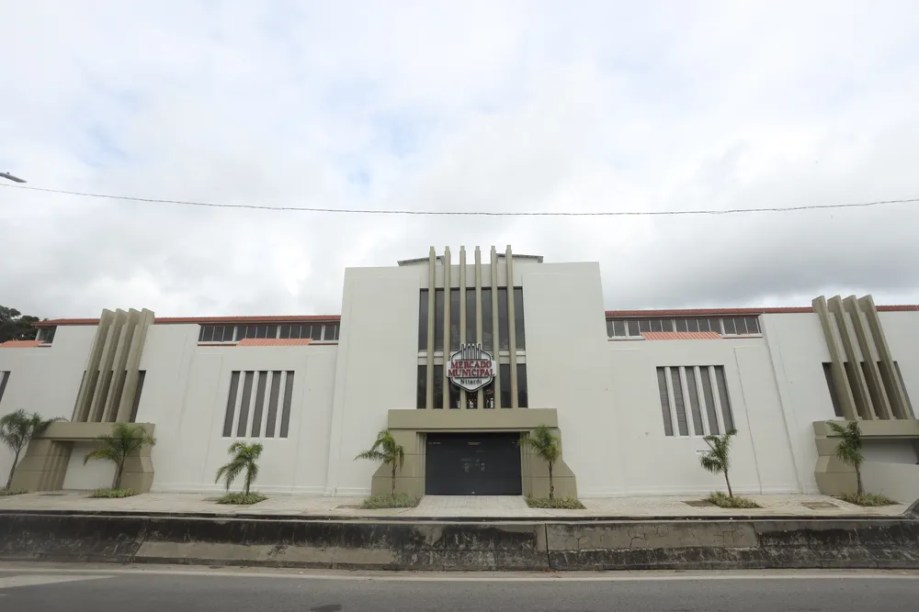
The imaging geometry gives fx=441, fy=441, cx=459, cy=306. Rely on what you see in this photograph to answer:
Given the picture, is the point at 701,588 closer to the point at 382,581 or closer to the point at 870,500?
the point at 382,581

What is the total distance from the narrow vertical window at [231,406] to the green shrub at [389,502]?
7.70 meters

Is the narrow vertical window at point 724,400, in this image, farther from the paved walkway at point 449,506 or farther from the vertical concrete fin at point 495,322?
the vertical concrete fin at point 495,322

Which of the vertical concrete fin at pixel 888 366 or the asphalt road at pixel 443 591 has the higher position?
the vertical concrete fin at pixel 888 366

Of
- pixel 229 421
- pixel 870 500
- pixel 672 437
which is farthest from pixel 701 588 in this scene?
pixel 229 421

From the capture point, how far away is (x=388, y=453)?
1792cm

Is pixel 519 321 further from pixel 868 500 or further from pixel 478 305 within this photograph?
pixel 868 500

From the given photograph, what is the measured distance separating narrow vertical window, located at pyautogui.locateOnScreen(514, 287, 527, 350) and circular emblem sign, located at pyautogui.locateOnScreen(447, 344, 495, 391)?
157 centimetres

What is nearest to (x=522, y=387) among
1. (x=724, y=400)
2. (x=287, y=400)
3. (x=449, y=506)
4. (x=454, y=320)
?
(x=454, y=320)

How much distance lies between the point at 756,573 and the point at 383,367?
1496cm

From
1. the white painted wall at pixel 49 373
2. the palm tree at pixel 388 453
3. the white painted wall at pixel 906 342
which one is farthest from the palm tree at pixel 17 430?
the white painted wall at pixel 906 342

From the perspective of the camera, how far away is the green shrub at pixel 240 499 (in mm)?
17328

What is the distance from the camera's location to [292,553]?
8.80m

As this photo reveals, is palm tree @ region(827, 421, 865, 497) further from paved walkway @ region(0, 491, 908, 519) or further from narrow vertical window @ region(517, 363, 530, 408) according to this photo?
narrow vertical window @ region(517, 363, 530, 408)

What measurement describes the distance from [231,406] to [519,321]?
13983 millimetres
